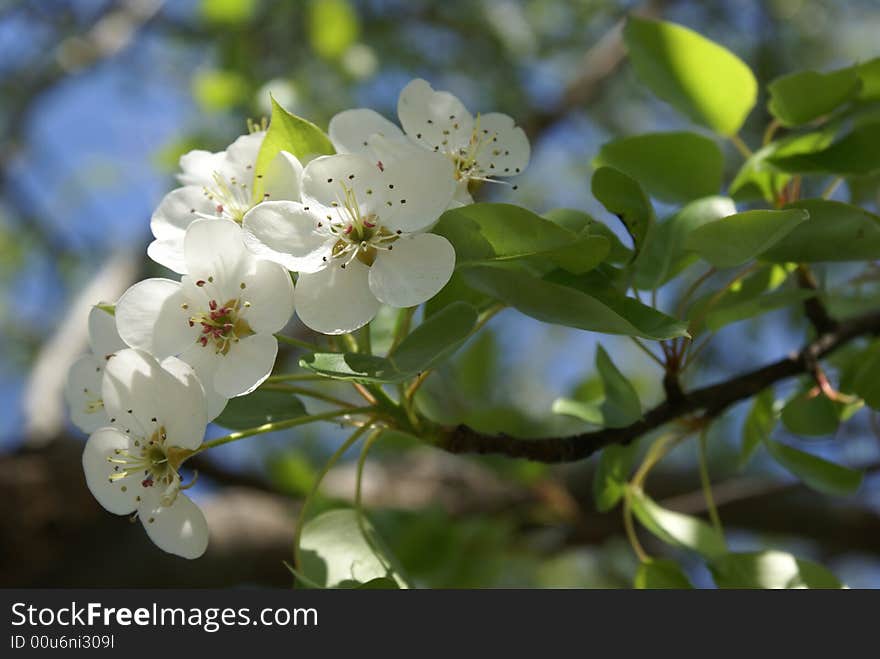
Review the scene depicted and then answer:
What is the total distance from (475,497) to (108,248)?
193cm

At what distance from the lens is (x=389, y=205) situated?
2.15 ft

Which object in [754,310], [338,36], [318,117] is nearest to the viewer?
[754,310]

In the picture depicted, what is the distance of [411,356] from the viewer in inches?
24.3

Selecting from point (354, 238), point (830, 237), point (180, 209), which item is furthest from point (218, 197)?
point (830, 237)

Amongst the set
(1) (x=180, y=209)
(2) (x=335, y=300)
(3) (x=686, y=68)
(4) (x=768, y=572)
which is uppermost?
(3) (x=686, y=68)

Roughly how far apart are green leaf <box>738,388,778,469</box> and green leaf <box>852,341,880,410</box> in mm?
114

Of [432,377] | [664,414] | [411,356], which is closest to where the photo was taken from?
[411,356]

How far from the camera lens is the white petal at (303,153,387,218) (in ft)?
2.10

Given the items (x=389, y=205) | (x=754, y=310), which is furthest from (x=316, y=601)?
(x=754, y=310)

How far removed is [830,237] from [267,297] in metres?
0.45

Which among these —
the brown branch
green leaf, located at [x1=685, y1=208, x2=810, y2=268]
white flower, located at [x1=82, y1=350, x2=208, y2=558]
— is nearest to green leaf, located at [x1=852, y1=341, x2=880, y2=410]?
the brown branch

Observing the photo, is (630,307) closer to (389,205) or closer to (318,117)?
(389,205)

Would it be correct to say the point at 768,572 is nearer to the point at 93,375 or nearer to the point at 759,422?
the point at 759,422

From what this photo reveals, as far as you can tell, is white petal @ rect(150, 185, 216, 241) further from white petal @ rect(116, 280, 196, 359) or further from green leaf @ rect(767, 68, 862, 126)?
green leaf @ rect(767, 68, 862, 126)
